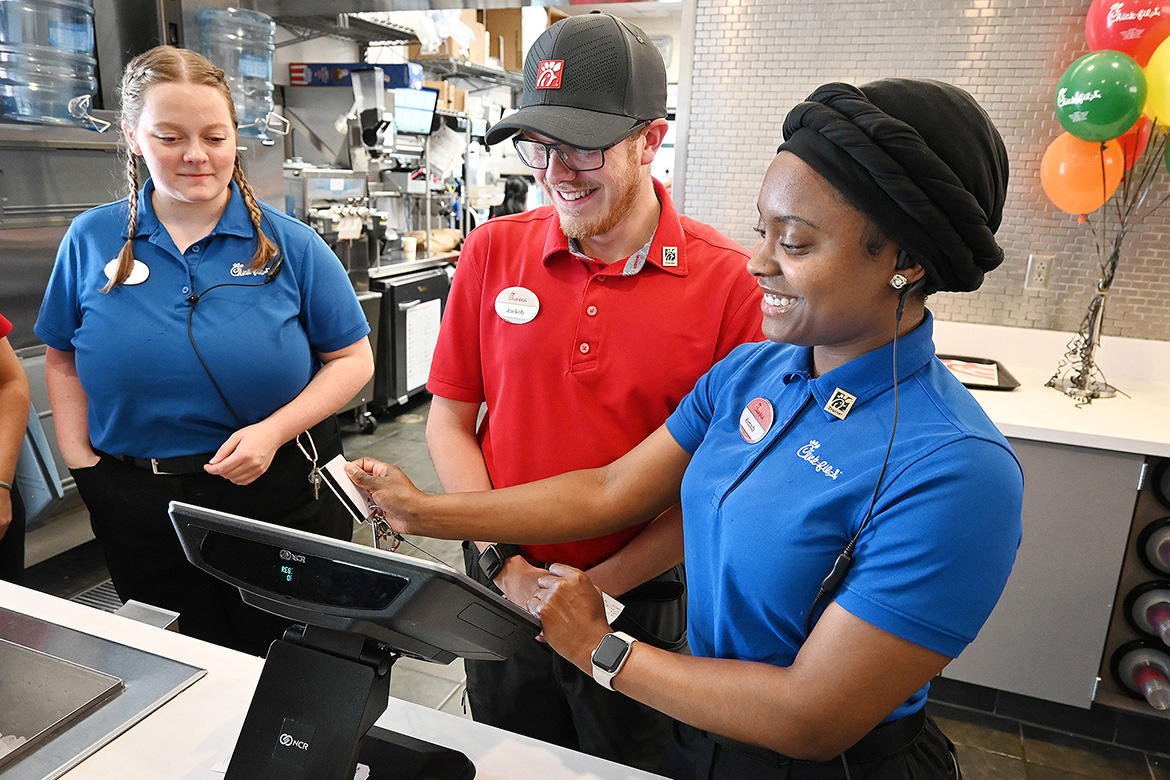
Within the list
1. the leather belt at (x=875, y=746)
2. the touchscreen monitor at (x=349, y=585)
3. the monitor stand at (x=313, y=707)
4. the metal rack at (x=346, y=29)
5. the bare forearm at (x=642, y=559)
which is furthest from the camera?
the metal rack at (x=346, y=29)

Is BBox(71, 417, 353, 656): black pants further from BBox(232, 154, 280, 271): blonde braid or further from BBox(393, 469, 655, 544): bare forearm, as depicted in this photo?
BBox(393, 469, 655, 544): bare forearm

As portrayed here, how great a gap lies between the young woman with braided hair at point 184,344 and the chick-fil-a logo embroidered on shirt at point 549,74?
783mm

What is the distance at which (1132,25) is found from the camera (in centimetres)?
225

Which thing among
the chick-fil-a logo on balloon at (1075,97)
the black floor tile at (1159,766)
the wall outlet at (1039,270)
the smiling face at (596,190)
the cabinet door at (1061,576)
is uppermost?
the chick-fil-a logo on balloon at (1075,97)

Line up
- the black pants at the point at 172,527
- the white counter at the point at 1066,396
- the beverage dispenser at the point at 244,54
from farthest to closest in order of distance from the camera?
1. the beverage dispenser at the point at 244,54
2. the white counter at the point at 1066,396
3. the black pants at the point at 172,527

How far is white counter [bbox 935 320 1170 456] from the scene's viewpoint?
216cm

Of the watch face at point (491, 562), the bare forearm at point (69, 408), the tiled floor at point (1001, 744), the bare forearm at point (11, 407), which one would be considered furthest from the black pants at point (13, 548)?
the watch face at point (491, 562)

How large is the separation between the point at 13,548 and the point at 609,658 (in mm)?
1626

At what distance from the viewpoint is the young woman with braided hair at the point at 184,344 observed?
1.64 m

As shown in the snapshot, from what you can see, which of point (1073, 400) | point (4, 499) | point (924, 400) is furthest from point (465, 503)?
point (1073, 400)

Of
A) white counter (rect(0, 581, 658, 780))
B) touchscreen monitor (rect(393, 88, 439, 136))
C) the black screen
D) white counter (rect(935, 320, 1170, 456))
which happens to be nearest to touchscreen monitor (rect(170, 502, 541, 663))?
the black screen

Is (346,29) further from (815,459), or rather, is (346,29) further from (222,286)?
(815,459)

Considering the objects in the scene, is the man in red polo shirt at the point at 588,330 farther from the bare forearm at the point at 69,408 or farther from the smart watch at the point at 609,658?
the bare forearm at the point at 69,408

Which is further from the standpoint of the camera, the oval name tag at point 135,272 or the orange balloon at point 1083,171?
the orange balloon at point 1083,171
